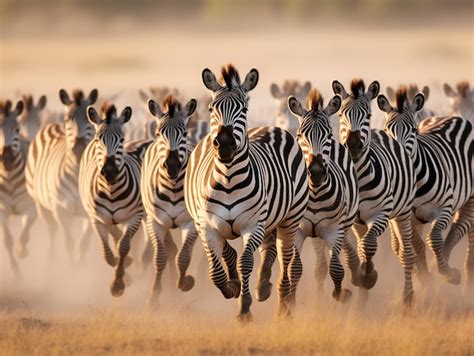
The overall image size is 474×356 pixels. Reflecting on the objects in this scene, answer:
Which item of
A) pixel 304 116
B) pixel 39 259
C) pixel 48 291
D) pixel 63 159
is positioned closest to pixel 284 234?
pixel 304 116

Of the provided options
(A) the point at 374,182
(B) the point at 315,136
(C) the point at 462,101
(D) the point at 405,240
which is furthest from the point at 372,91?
(C) the point at 462,101

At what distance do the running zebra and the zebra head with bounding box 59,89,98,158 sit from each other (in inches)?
156

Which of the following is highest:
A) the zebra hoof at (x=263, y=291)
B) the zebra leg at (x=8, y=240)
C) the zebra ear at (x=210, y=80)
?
the zebra ear at (x=210, y=80)

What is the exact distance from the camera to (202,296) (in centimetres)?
1919

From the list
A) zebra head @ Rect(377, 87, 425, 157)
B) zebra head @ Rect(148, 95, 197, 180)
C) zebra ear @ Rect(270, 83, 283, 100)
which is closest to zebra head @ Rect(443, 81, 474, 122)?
zebra ear @ Rect(270, 83, 283, 100)

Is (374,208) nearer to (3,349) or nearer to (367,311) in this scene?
(367,311)

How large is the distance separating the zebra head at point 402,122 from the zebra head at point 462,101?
33.4 feet

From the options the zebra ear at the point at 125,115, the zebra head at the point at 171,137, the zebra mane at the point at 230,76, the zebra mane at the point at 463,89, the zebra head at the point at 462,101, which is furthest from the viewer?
the zebra mane at the point at 463,89

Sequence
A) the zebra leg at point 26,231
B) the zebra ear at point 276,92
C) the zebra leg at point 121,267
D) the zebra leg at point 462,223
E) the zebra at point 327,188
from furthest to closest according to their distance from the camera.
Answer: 1. the zebra ear at point 276,92
2. the zebra leg at point 26,231
3. the zebra leg at point 462,223
4. the zebra leg at point 121,267
5. the zebra at point 327,188

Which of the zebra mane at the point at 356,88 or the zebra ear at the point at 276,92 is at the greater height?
the zebra ear at the point at 276,92

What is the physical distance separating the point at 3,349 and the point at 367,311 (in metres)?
5.30

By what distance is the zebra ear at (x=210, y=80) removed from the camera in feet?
49.0

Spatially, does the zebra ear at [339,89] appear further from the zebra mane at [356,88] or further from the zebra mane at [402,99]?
the zebra mane at [402,99]

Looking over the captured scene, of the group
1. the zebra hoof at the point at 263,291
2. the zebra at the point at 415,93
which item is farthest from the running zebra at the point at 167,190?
the zebra at the point at 415,93
